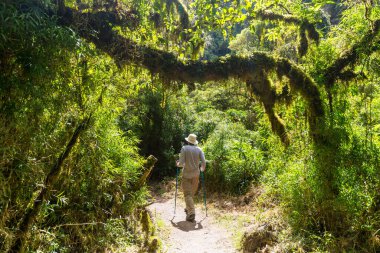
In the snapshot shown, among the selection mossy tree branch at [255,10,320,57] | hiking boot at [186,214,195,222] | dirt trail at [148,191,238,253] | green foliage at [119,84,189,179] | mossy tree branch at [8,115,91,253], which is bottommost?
dirt trail at [148,191,238,253]

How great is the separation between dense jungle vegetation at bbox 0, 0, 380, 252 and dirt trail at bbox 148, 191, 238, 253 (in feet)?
2.29

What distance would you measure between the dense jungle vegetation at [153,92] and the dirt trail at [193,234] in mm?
698

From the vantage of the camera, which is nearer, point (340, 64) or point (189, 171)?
point (340, 64)

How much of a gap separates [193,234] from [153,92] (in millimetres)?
3350

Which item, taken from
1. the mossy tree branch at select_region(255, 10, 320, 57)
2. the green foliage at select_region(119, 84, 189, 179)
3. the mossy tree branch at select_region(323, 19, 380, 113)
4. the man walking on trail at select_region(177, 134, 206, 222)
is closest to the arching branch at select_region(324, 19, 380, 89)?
the mossy tree branch at select_region(323, 19, 380, 113)

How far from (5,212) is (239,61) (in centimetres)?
392

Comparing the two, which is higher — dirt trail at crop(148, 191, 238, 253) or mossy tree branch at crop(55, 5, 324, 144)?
mossy tree branch at crop(55, 5, 324, 144)

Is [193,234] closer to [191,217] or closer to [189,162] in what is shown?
[191,217]

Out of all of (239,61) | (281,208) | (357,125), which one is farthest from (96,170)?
(357,125)

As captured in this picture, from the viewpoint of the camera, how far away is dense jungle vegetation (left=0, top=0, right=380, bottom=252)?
378 cm

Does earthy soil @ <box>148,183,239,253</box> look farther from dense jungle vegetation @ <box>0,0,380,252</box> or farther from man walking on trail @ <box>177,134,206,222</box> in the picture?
dense jungle vegetation @ <box>0,0,380,252</box>

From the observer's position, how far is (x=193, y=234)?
696 cm

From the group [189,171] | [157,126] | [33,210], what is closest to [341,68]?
[189,171]

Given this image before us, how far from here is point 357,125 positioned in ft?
19.8
